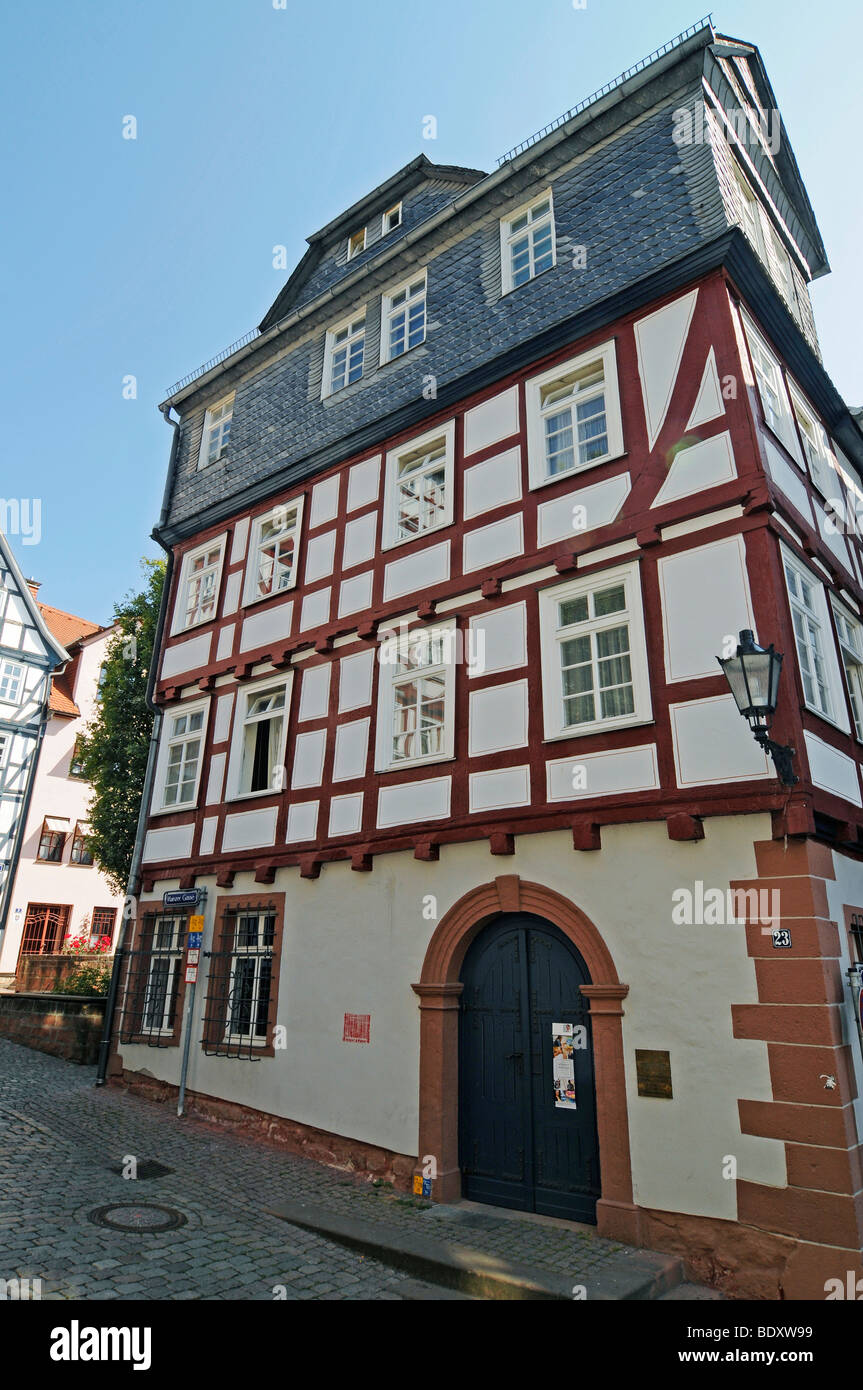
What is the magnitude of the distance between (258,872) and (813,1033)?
24.0ft

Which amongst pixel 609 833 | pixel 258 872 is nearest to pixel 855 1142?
pixel 609 833

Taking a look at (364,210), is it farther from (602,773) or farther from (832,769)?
(832,769)

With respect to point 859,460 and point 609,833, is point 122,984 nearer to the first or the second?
point 609,833

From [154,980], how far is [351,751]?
17.9 feet

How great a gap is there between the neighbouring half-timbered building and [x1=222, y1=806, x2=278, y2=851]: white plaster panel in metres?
0.07

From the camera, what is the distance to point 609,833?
316 inches

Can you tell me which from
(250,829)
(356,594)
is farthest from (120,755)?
(356,594)

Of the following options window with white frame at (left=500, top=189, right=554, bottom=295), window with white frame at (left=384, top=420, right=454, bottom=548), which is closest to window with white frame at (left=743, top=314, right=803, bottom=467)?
window with white frame at (left=500, top=189, right=554, bottom=295)

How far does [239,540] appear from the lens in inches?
570

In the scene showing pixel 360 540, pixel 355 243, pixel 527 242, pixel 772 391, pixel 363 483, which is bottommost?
pixel 360 540

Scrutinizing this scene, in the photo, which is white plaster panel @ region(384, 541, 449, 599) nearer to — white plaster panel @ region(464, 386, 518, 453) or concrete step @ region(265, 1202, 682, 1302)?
white plaster panel @ region(464, 386, 518, 453)

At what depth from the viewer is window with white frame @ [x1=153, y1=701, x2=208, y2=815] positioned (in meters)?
13.7
